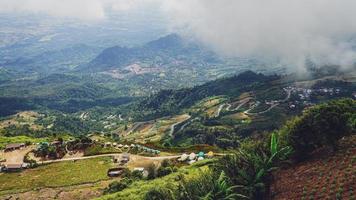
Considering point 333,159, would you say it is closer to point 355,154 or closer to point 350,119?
point 355,154

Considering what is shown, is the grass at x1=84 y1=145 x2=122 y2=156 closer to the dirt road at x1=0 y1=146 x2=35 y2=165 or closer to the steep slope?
the dirt road at x1=0 y1=146 x2=35 y2=165

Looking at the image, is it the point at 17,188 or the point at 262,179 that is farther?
the point at 17,188

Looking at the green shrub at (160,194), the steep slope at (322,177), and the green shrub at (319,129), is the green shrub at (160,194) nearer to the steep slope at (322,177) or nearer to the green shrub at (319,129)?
the steep slope at (322,177)

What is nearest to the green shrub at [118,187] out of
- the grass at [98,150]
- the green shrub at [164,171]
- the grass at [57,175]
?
the green shrub at [164,171]

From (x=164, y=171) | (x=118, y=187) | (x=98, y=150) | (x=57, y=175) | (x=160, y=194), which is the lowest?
(x=98, y=150)

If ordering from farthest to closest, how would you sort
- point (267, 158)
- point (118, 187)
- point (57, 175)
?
1. point (57, 175)
2. point (118, 187)
3. point (267, 158)

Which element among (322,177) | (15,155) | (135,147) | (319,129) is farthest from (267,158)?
(15,155)

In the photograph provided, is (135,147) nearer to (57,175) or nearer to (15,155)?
(57,175)

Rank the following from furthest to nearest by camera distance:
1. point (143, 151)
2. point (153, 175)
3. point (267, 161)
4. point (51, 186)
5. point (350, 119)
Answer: point (143, 151) < point (51, 186) < point (153, 175) < point (350, 119) < point (267, 161)

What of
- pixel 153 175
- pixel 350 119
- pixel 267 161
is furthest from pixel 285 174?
pixel 153 175

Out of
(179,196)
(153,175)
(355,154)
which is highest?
(355,154)
